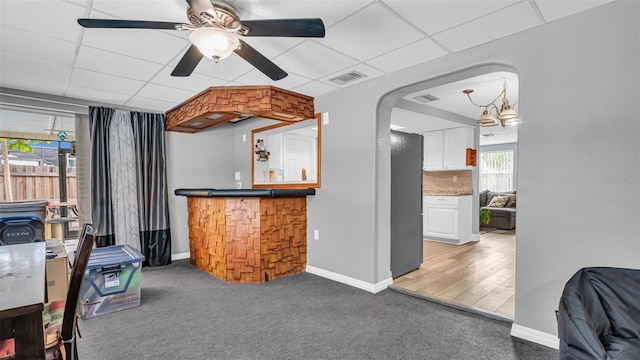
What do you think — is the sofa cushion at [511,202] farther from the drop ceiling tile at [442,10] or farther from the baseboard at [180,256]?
the baseboard at [180,256]

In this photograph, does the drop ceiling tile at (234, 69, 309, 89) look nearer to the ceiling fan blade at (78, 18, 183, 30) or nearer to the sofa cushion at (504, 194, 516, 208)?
the ceiling fan blade at (78, 18, 183, 30)

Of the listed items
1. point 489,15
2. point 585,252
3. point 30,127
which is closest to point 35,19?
point 489,15

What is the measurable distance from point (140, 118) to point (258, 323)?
11.3ft

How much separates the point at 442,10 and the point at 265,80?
1941 mm

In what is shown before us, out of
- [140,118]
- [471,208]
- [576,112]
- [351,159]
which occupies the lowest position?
[471,208]

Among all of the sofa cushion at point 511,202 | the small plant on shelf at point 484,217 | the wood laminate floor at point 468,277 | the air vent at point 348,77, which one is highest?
the air vent at point 348,77

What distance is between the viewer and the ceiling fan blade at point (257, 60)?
2.04m

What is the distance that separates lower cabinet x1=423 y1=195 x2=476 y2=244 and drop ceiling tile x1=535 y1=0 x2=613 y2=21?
4183 millimetres

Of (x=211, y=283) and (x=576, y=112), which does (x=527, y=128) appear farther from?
(x=211, y=283)

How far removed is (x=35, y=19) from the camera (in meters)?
2.05

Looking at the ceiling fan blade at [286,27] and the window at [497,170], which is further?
the window at [497,170]

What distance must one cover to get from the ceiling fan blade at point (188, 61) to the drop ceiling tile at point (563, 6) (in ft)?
7.37

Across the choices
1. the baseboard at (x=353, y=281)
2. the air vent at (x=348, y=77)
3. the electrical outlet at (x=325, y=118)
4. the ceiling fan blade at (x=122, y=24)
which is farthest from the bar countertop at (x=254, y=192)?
the ceiling fan blade at (x=122, y=24)

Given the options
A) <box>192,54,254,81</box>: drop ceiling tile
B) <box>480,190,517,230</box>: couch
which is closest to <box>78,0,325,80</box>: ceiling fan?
<box>192,54,254,81</box>: drop ceiling tile
